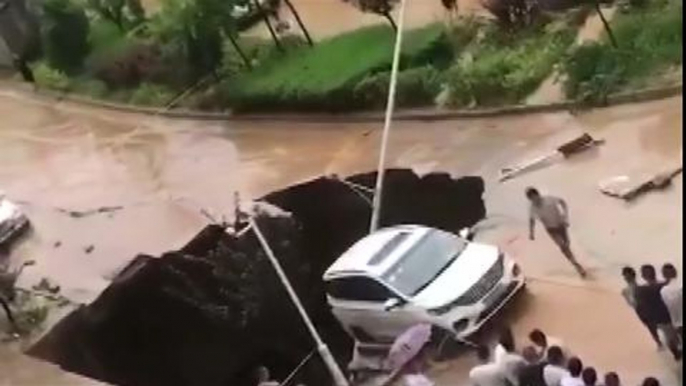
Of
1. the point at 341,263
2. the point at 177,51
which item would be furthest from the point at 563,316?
the point at 177,51

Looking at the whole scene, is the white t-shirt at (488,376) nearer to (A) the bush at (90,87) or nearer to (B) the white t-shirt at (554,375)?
(B) the white t-shirt at (554,375)

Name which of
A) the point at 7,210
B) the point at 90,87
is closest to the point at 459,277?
the point at 7,210

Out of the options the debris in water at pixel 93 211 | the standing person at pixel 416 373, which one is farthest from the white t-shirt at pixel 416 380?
the debris in water at pixel 93 211

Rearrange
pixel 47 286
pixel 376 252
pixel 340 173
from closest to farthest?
pixel 376 252 → pixel 47 286 → pixel 340 173

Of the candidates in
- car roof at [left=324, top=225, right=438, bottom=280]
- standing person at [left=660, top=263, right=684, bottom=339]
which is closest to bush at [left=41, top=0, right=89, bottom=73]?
car roof at [left=324, top=225, right=438, bottom=280]

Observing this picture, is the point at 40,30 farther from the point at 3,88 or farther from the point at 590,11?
the point at 590,11

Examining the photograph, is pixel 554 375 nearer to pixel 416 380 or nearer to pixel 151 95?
pixel 416 380
